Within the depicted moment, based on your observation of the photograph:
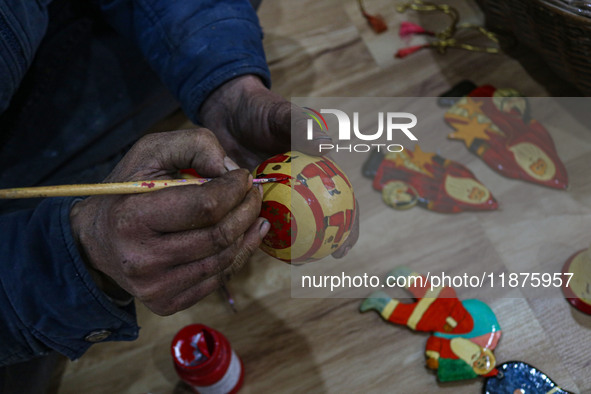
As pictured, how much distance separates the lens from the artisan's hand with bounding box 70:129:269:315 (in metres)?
0.69

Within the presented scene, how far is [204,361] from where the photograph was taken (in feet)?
3.36

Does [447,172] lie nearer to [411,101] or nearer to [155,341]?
[411,101]

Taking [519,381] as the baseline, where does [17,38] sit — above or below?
above

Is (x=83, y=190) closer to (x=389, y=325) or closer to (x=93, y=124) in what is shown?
(x=93, y=124)

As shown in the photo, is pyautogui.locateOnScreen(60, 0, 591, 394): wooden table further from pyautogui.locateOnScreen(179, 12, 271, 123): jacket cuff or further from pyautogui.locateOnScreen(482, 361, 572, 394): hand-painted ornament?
pyautogui.locateOnScreen(179, 12, 271, 123): jacket cuff

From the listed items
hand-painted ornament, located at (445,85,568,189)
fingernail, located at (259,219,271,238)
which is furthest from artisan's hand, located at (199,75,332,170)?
hand-painted ornament, located at (445,85,568,189)

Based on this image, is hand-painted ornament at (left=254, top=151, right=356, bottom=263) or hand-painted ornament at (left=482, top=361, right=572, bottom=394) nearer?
hand-painted ornament at (left=254, top=151, right=356, bottom=263)


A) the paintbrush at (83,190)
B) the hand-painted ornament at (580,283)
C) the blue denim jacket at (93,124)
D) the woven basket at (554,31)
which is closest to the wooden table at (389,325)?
the hand-painted ornament at (580,283)

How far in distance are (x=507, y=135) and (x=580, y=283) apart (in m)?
0.43

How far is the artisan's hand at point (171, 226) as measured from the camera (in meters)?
0.69

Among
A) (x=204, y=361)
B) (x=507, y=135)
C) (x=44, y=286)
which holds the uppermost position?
(x=44, y=286)

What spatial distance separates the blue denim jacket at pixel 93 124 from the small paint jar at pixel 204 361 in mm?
156

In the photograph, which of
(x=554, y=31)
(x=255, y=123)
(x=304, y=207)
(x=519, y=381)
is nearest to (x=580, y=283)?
(x=519, y=381)

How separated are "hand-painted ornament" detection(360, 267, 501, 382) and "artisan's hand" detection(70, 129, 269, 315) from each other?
48 centimetres
